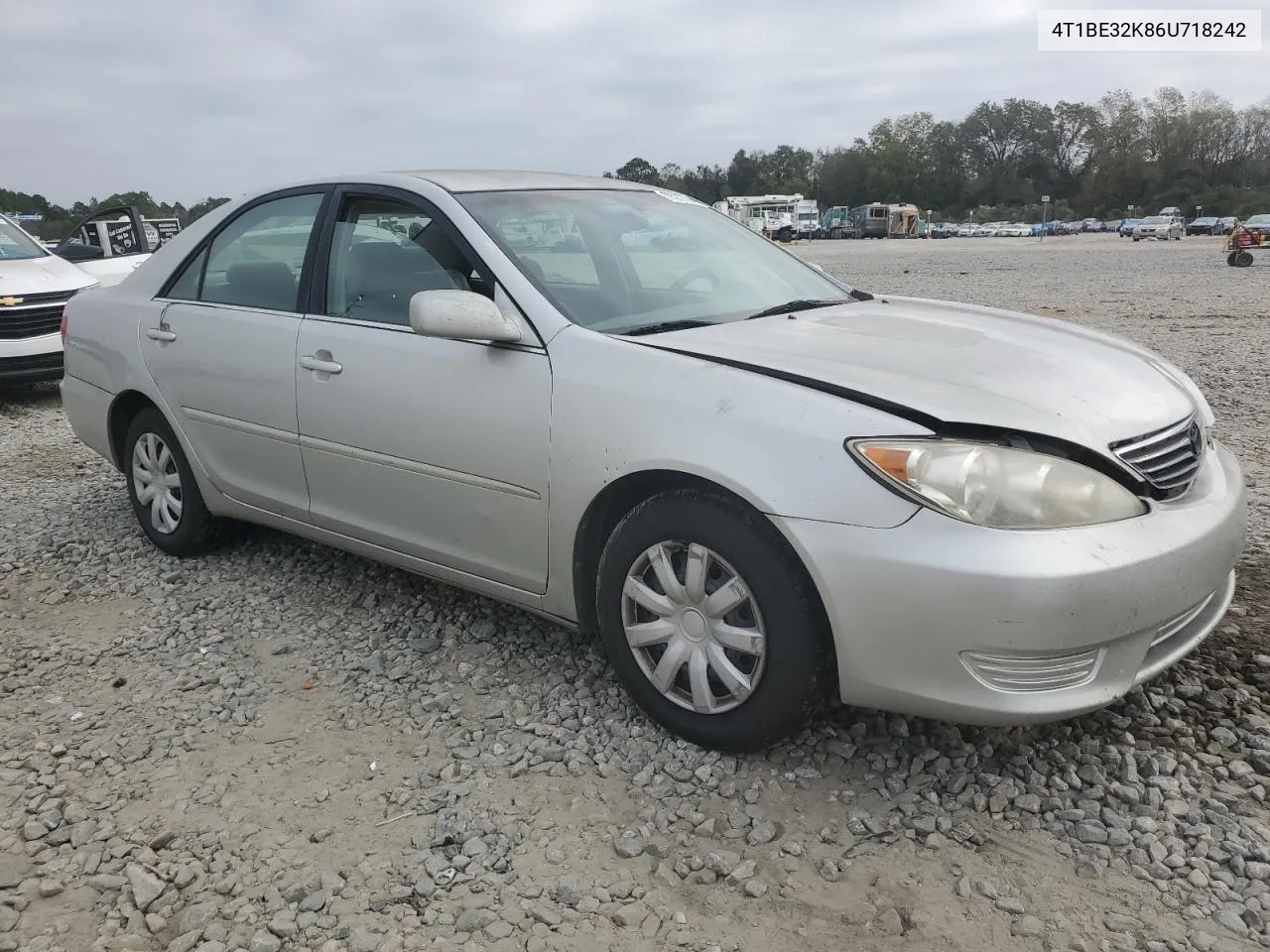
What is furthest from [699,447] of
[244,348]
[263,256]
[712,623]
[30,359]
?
[30,359]

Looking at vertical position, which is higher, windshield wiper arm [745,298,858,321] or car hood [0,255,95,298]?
car hood [0,255,95,298]

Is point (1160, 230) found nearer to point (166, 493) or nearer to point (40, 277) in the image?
point (40, 277)

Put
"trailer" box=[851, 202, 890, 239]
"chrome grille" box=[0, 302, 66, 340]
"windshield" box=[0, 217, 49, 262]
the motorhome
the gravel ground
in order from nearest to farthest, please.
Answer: the gravel ground → "chrome grille" box=[0, 302, 66, 340] → "windshield" box=[0, 217, 49, 262] → the motorhome → "trailer" box=[851, 202, 890, 239]

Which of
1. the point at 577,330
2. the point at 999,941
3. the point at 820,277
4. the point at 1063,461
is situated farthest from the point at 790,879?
the point at 820,277

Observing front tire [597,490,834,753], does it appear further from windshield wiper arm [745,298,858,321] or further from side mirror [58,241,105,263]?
side mirror [58,241,105,263]

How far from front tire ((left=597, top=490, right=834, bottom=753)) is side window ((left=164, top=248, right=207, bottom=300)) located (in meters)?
2.45

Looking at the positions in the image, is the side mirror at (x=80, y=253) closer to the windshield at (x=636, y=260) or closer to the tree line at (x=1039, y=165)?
the windshield at (x=636, y=260)

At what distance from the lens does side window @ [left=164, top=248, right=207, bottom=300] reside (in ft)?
14.1

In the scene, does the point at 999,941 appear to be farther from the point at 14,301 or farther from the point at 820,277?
the point at 14,301

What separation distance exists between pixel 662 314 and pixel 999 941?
1952 millimetres

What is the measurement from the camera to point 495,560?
320cm

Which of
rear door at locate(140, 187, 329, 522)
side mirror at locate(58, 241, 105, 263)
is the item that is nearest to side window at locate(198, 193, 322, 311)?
rear door at locate(140, 187, 329, 522)

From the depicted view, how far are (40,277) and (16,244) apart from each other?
3.46ft

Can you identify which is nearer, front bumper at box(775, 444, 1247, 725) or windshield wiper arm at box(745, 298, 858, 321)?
front bumper at box(775, 444, 1247, 725)
